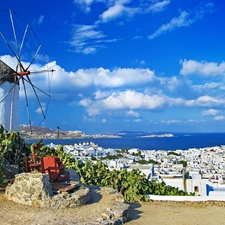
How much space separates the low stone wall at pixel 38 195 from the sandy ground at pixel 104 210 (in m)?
0.15

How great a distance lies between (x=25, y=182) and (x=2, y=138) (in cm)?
284

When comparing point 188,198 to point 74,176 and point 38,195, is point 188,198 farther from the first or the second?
point 38,195

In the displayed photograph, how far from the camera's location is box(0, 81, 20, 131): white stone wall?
1191cm

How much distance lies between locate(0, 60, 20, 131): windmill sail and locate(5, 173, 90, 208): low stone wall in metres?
5.18

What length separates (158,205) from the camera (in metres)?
8.80

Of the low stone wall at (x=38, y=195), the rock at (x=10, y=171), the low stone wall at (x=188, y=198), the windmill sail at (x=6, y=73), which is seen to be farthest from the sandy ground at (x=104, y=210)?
the windmill sail at (x=6, y=73)

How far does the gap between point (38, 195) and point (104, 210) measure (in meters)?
1.54

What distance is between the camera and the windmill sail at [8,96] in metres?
11.9

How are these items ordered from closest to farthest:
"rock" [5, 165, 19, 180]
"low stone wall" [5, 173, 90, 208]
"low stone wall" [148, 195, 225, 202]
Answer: "low stone wall" [5, 173, 90, 208] → "rock" [5, 165, 19, 180] → "low stone wall" [148, 195, 225, 202]

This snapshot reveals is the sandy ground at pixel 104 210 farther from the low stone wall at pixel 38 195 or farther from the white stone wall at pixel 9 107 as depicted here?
the white stone wall at pixel 9 107

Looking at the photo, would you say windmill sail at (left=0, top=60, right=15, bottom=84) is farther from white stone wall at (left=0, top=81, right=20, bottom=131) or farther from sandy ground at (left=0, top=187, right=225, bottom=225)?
sandy ground at (left=0, top=187, right=225, bottom=225)

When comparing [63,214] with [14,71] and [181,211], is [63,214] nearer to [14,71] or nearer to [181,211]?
[181,211]

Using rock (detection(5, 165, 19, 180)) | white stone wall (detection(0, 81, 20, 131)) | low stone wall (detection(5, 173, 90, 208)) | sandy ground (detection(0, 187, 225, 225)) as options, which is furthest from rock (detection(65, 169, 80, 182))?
white stone wall (detection(0, 81, 20, 131))

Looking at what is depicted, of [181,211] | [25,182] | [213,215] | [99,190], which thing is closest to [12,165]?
[25,182]
